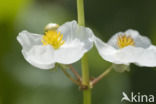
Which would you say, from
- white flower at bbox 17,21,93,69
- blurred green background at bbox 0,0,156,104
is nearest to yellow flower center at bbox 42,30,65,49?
white flower at bbox 17,21,93,69

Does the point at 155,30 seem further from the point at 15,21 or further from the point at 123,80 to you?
the point at 15,21

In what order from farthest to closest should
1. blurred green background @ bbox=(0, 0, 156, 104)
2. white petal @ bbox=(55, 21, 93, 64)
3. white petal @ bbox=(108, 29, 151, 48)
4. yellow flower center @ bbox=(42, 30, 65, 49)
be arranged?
1. blurred green background @ bbox=(0, 0, 156, 104)
2. white petal @ bbox=(108, 29, 151, 48)
3. yellow flower center @ bbox=(42, 30, 65, 49)
4. white petal @ bbox=(55, 21, 93, 64)

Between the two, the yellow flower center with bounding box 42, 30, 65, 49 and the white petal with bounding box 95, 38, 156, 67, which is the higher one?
the yellow flower center with bounding box 42, 30, 65, 49

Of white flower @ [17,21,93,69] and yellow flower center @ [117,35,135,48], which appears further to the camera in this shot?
yellow flower center @ [117,35,135,48]

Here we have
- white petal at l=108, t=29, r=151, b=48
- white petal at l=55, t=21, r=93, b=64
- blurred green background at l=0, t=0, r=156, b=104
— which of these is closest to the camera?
white petal at l=55, t=21, r=93, b=64

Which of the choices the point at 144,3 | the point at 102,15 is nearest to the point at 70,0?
the point at 102,15

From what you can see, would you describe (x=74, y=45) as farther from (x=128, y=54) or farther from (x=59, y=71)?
(x=59, y=71)

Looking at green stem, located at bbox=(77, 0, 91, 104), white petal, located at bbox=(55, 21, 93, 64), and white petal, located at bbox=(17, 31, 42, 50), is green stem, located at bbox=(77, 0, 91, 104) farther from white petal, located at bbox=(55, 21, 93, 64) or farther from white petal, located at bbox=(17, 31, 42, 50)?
white petal, located at bbox=(17, 31, 42, 50)
